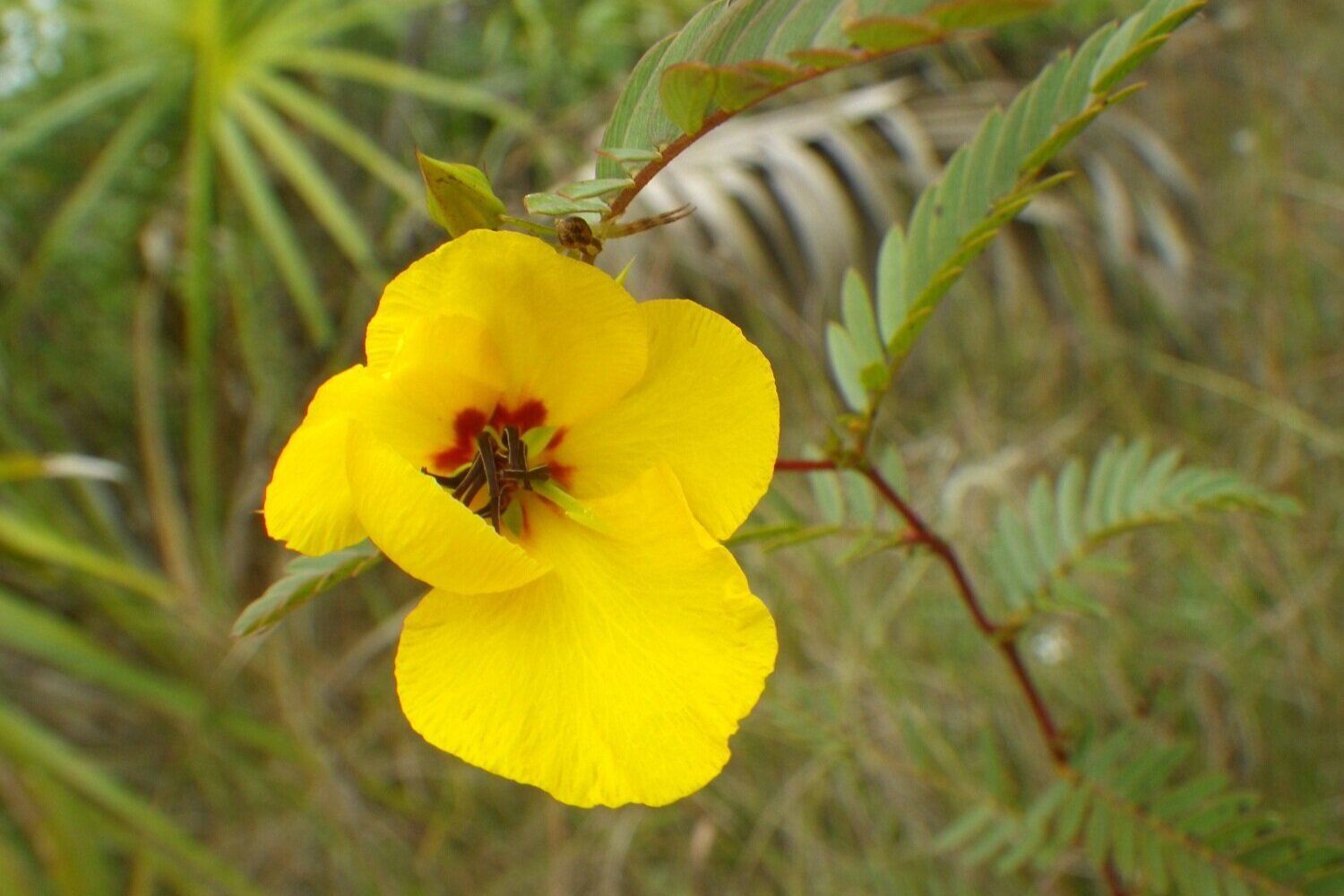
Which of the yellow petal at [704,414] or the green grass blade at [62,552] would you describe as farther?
the green grass blade at [62,552]

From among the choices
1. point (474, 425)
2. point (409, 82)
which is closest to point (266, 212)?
point (409, 82)

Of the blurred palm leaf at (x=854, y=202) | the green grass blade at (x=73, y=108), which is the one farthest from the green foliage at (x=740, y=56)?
the green grass blade at (x=73, y=108)

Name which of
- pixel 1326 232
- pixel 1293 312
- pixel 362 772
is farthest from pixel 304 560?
pixel 1326 232

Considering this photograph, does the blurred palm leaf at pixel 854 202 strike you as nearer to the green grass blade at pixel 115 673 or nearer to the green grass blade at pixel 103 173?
the green grass blade at pixel 103 173

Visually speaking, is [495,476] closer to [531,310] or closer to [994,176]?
[531,310]

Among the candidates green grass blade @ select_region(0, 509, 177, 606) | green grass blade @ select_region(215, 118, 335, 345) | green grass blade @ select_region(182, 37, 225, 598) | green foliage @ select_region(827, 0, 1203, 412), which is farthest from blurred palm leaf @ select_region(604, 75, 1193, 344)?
green foliage @ select_region(827, 0, 1203, 412)

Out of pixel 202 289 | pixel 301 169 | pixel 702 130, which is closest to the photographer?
pixel 702 130

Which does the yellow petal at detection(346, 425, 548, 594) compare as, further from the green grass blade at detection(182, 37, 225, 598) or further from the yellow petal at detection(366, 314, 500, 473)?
the green grass blade at detection(182, 37, 225, 598)
